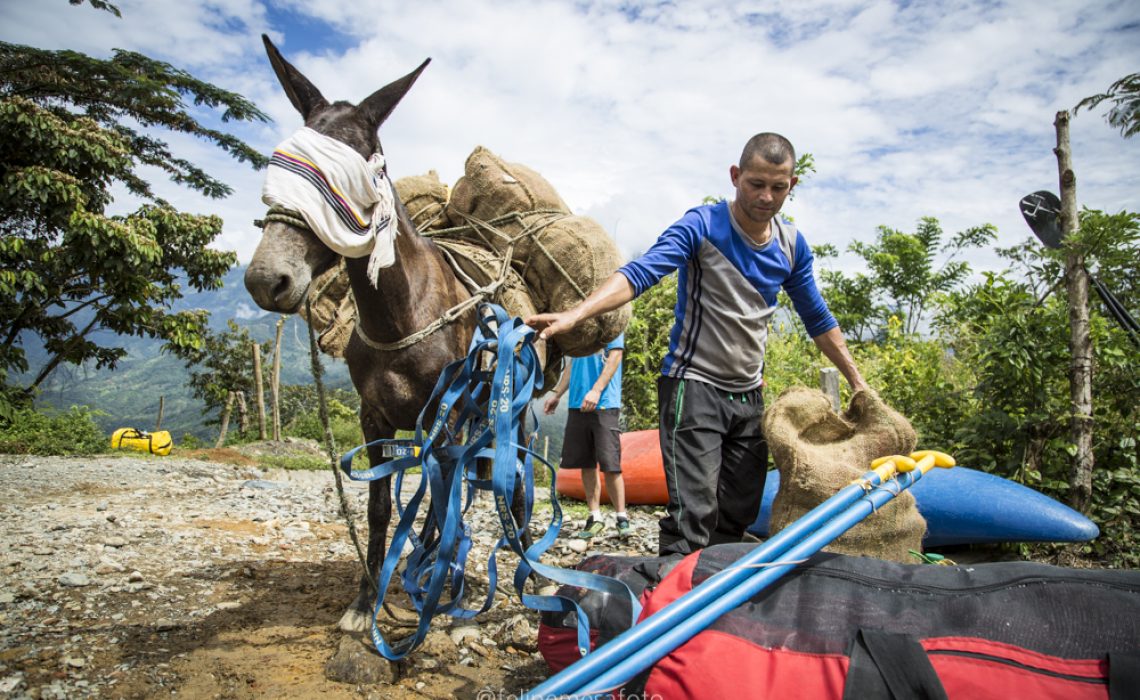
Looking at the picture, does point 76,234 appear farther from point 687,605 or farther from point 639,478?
point 687,605

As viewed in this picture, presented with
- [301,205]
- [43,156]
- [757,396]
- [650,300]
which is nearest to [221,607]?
[301,205]

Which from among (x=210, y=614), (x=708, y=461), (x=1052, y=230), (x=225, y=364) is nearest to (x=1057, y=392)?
(x=1052, y=230)

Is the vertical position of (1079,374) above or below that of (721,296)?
below

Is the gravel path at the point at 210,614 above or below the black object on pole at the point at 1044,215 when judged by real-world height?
below

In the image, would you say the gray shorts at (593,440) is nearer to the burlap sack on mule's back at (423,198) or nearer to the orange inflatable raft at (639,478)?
the orange inflatable raft at (639,478)

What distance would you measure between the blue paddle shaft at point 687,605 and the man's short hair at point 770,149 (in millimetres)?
1482

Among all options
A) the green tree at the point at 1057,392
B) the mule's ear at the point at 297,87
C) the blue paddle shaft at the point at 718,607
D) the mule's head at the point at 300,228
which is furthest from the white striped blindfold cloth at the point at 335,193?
the green tree at the point at 1057,392

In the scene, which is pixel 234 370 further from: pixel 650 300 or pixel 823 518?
pixel 823 518

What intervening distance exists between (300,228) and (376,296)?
0.66 m

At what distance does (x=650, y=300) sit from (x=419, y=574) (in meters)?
9.81

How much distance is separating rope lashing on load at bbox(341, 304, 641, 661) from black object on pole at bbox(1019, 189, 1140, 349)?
506cm

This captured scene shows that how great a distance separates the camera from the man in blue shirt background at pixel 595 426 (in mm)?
5895

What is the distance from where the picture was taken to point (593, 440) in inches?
243

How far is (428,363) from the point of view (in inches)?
128
